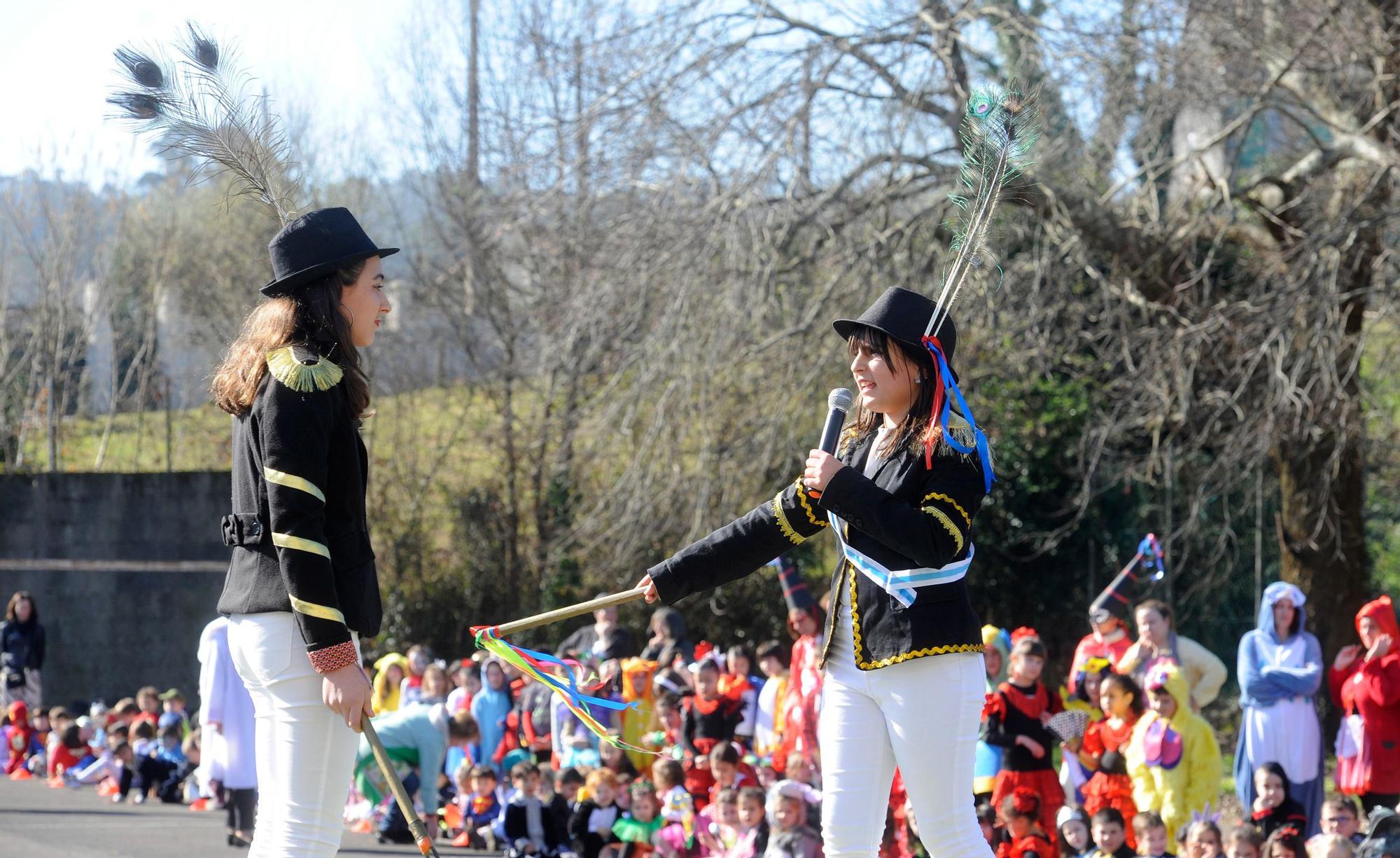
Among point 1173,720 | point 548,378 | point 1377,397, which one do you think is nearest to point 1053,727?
point 1173,720

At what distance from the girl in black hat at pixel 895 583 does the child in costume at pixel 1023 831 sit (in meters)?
3.35

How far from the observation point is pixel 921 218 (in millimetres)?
11258

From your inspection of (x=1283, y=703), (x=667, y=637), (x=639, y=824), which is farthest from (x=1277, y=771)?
(x=667, y=637)

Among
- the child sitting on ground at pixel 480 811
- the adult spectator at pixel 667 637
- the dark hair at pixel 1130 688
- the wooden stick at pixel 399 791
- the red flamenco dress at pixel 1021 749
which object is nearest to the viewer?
the wooden stick at pixel 399 791

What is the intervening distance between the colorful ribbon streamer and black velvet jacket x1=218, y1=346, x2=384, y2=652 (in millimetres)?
527

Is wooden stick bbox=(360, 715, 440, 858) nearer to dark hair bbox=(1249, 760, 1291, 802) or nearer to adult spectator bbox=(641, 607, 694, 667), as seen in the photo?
dark hair bbox=(1249, 760, 1291, 802)

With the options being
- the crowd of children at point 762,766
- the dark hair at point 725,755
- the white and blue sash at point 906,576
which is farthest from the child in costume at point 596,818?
the white and blue sash at point 906,576

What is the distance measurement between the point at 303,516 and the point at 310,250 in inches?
26.7

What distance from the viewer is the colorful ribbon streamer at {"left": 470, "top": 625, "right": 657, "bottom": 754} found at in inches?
169

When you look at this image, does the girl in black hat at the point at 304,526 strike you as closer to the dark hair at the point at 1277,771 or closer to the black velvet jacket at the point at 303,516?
the black velvet jacket at the point at 303,516

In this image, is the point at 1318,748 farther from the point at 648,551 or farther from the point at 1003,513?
the point at 648,551

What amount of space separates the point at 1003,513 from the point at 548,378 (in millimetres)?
5342

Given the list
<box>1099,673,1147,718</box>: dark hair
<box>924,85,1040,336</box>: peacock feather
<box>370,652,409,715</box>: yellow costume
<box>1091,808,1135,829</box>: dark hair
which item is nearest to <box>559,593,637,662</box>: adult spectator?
<box>370,652,409,715</box>: yellow costume

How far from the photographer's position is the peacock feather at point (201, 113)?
437 centimetres
